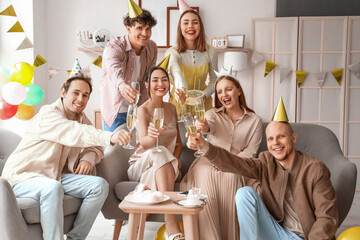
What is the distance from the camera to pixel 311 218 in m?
2.06

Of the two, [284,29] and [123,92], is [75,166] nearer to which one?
[123,92]

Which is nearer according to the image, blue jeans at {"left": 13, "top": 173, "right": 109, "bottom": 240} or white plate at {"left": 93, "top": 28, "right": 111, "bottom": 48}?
blue jeans at {"left": 13, "top": 173, "right": 109, "bottom": 240}

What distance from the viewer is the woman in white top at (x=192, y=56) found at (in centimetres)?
301

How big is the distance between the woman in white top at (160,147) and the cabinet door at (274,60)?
2.58 metres

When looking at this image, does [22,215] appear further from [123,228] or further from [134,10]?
[134,10]

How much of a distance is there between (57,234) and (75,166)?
1.74ft

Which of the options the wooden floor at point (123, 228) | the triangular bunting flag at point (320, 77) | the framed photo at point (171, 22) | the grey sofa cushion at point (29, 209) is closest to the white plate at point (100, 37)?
the framed photo at point (171, 22)

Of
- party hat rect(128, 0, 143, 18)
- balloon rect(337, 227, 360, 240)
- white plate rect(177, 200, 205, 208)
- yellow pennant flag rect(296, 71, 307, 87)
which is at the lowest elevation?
balloon rect(337, 227, 360, 240)

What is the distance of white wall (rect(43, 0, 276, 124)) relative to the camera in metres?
5.28

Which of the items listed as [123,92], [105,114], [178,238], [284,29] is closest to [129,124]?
[123,92]

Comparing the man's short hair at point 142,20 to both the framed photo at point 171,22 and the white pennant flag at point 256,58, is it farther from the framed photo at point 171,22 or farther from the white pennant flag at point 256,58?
the white pennant flag at point 256,58

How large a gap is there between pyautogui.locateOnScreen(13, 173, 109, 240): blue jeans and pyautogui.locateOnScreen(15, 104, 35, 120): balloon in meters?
1.98

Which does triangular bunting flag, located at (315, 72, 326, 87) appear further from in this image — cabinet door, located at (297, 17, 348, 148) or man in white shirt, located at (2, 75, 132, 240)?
man in white shirt, located at (2, 75, 132, 240)

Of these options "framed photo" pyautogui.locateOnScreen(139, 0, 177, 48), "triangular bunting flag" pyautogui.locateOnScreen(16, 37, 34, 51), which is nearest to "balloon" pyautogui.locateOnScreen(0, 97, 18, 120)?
"triangular bunting flag" pyautogui.locateOnScreen(16, 37, 34, 51)
